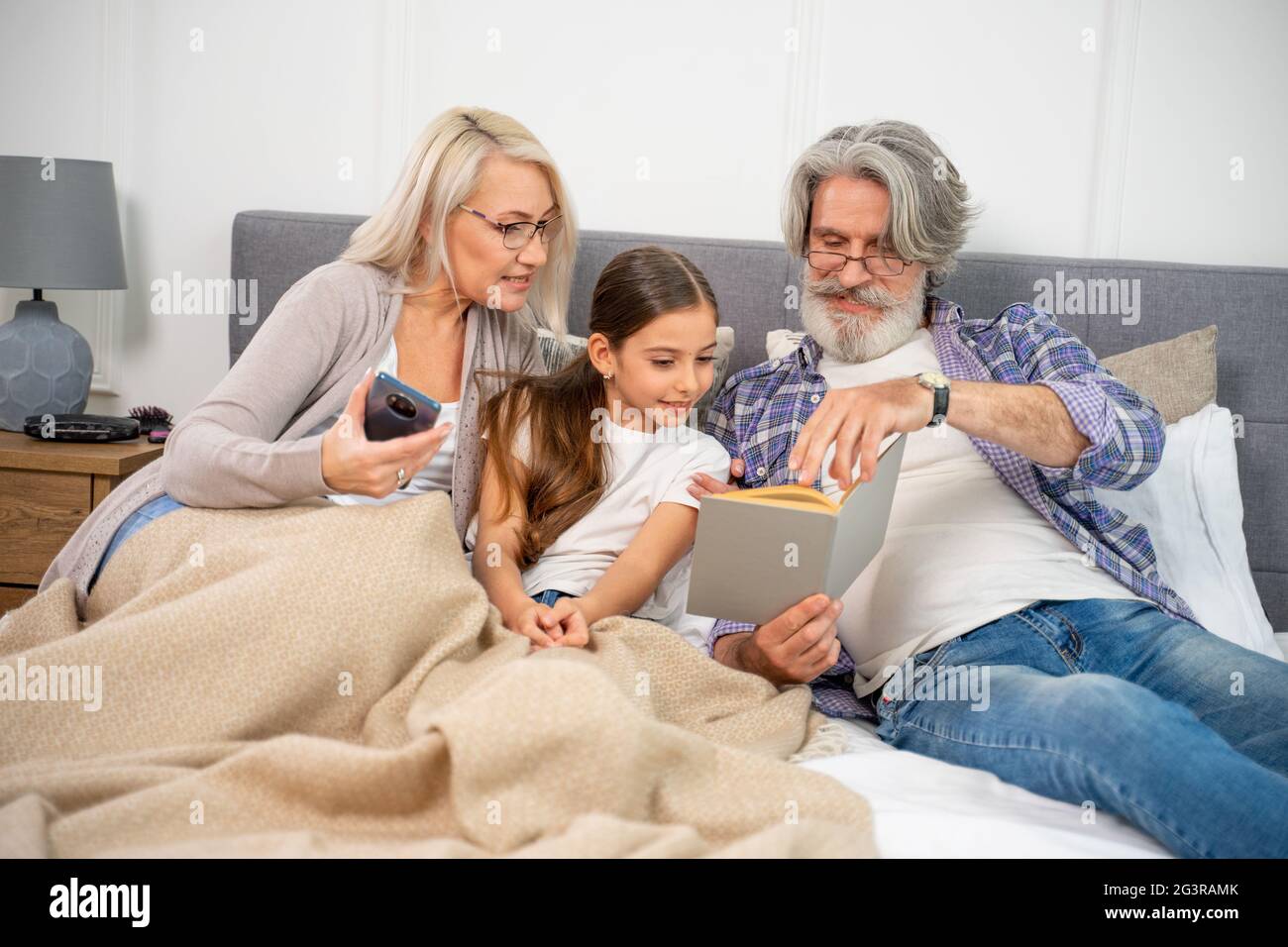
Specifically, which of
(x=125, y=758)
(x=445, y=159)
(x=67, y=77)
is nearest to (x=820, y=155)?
(x=445, y=159)

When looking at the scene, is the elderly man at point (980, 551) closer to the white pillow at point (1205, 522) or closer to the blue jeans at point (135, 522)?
the white pillow at point (1205, 522)

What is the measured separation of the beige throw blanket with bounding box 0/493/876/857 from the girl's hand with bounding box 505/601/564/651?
0.21ft

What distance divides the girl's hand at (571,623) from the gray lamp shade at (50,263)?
167 cm

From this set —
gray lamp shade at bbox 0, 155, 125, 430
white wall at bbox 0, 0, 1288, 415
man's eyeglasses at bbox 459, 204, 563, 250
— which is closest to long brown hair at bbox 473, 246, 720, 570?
man's eyeglasses at bbox 459, 204, 563, 250

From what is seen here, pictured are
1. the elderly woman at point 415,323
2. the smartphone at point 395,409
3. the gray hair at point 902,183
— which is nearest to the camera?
the smartphone at point 395,409

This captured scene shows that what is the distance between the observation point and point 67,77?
9.76 ft

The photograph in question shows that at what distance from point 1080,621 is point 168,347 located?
245 cm

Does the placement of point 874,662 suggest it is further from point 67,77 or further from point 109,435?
point 67,77

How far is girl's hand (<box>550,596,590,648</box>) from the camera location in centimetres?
161

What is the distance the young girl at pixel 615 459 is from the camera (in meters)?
1.86

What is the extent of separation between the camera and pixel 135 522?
1.73 meters

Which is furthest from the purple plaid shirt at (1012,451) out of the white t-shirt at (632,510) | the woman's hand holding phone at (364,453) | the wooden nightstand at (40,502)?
the wooden nightstand at (40,502)

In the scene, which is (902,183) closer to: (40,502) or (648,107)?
Answer: (648,107)

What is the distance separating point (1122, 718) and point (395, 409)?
3.37 ft
